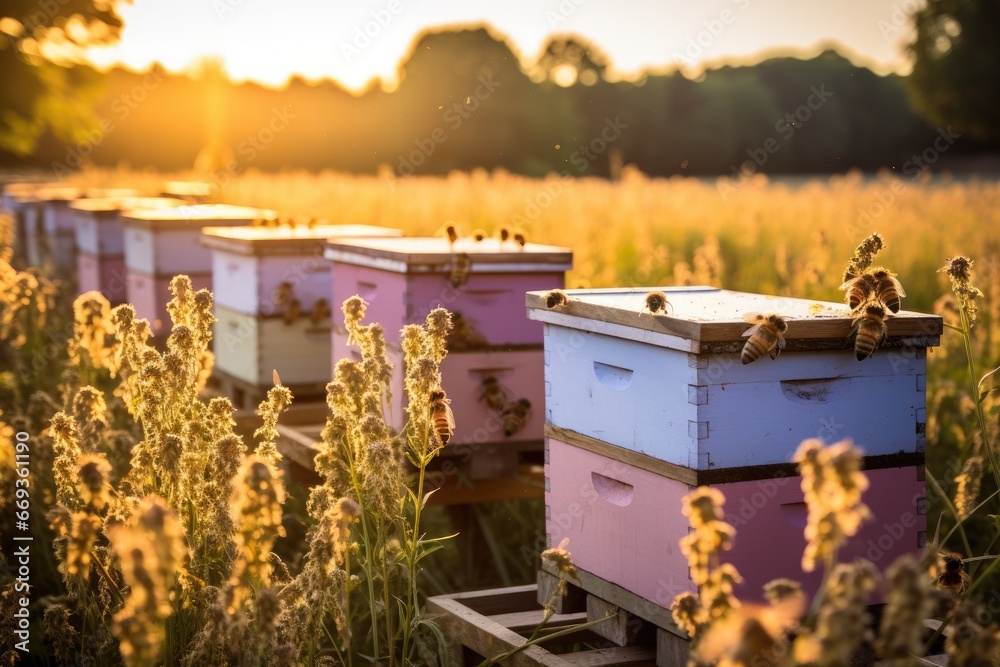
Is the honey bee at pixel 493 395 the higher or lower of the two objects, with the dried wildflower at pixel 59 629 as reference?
higher

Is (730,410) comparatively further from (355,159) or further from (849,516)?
(355,159)

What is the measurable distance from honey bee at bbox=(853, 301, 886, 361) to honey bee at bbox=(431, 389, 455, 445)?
0.97m

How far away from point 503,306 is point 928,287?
7679mm

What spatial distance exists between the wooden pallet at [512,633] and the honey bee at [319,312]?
1943 mm

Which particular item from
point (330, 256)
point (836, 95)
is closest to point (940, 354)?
point (330, 256)

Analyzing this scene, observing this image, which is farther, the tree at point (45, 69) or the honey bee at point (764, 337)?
the tree at point (45, 69)

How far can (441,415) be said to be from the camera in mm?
2752

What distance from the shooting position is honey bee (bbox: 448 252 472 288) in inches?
156

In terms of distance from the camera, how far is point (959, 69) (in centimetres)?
4072

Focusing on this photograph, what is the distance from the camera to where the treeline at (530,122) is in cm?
4200

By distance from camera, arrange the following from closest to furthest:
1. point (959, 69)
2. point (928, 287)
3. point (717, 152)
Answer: point (928, 287), point (959, 69), point (717, 152)

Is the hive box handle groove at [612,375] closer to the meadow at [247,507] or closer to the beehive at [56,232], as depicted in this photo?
the meadow at [247,507]

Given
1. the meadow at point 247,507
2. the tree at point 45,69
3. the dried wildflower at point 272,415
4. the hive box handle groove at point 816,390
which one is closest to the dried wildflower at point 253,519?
the meadow at point 247,507

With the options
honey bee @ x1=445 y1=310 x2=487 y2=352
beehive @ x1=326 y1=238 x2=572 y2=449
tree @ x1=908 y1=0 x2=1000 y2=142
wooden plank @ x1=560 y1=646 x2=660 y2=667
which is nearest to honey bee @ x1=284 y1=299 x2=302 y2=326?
beehive @ x1=326 y1=238 x2=572 y2=449
